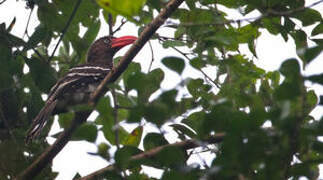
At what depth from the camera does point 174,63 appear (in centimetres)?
200

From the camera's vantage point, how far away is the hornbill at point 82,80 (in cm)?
389

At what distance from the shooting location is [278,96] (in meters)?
1.79

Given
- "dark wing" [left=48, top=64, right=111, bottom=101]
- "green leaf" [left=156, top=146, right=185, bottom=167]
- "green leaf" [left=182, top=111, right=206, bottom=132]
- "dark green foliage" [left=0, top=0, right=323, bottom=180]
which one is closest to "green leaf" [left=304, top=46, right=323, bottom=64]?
"dark green foliage" [left=0, top=0, right=323, bottom=180]

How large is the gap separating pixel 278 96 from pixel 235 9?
194 cm

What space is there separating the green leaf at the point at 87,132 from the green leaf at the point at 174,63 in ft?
1.15

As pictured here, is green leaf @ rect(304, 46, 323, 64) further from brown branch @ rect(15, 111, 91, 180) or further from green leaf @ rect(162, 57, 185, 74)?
brown branch @ rect(15, 111, 91, 180)

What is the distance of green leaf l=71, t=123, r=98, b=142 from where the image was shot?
208 centimetres

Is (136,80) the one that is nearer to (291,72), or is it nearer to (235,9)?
(291,72)

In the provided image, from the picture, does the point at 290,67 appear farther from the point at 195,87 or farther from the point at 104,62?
the point at 104,62

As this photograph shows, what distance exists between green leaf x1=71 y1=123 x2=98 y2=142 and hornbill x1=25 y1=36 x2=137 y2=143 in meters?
1.40

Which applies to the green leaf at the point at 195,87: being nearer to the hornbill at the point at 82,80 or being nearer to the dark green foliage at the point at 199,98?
the dark green foliage at the point at 199,98

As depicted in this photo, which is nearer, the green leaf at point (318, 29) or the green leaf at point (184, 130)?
the green leaf at point (184, 130)

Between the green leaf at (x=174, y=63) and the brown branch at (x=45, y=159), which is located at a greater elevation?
the green leaf at (x=174, y=63)

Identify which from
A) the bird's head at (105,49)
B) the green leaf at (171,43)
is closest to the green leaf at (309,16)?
the green leaf at (171,43)
